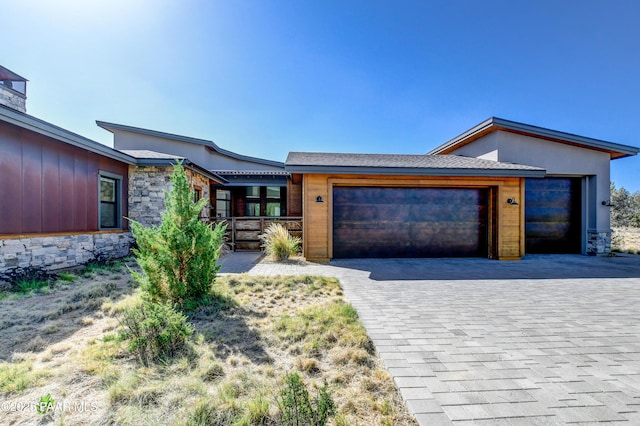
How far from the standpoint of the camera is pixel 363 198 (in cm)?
838

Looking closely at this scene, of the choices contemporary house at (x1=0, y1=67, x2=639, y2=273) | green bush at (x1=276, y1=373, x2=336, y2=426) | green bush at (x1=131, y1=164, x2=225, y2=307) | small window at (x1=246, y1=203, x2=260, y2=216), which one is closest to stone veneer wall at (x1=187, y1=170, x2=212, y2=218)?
contemporary house at (x1=0, y1=67, x2=639, y2=273)

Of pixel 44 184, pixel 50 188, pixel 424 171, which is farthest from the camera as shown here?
pixel 424 171

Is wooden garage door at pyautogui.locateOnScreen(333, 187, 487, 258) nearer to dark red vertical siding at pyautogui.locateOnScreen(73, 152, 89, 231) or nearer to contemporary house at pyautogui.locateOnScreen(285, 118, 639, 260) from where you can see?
contemporary house at pyautogui.locateOnScreen(285, 118, 639, 260)

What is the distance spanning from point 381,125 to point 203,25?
31.3 ft

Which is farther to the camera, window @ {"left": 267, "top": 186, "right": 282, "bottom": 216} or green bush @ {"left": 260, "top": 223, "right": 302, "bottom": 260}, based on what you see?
window @ {"left": 267, "top": 186, "right": 282, "bottom": 216}

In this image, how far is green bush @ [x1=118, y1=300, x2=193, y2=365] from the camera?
256 centimetres

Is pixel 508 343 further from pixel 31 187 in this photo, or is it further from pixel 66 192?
pixel 66 192

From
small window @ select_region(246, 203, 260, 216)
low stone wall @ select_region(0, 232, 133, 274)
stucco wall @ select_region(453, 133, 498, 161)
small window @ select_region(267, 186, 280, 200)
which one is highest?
stucco wall @ select_region(453, 133, 498, 161)

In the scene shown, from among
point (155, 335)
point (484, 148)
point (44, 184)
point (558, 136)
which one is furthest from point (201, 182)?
point (558, 136)

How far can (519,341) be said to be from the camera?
2.84 metres

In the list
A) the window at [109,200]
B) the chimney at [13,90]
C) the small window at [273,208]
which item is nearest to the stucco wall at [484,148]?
the small window at [273,208]

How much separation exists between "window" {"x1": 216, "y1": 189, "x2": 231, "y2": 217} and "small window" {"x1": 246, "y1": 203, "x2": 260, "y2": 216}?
3.33ft

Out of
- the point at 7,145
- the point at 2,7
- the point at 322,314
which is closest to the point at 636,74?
the point at 322,314

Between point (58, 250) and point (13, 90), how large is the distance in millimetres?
11863
